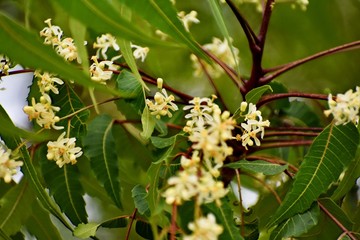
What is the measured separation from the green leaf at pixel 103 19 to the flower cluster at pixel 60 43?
192mm

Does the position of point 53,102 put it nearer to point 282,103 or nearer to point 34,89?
point 34,89

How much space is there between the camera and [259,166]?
2.81 feet

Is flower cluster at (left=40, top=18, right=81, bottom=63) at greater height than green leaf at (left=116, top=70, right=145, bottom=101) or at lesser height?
greater

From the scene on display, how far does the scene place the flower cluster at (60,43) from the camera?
0.83 metres

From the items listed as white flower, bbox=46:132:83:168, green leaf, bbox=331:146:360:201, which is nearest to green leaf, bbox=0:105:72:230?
white flower, bbox=46:132:83:168

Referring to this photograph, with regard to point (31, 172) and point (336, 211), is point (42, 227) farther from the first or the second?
point (336, 211)

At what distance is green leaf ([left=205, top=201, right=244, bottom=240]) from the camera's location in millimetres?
743

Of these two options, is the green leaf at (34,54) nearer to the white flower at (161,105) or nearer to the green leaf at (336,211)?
the white flower at (161,105)

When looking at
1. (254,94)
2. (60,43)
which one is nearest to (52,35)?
(60,43)

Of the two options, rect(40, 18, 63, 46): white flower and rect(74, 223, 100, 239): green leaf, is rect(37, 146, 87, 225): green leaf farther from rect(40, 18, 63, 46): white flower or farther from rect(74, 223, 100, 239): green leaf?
rect(40, 18, 63, 46): white flower

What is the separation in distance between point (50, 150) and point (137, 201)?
4.8 inches

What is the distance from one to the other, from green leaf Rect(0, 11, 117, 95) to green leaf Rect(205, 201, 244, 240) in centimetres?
20

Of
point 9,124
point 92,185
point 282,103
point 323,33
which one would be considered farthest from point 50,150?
point 323,33

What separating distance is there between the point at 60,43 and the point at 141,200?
8.6 inches
